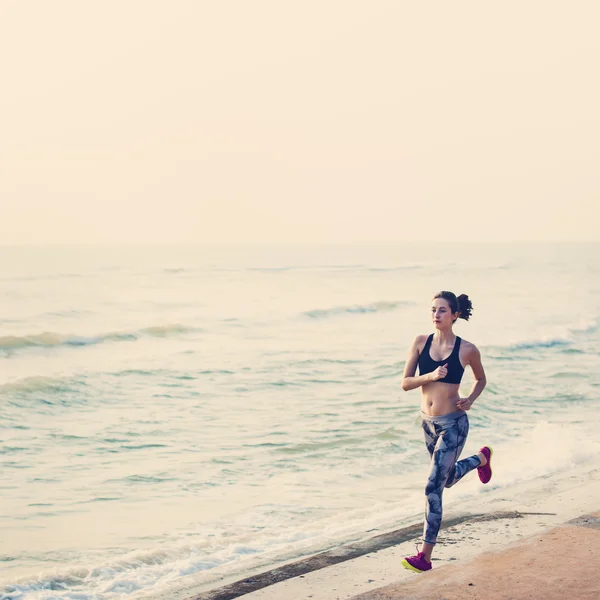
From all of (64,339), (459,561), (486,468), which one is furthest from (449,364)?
(64,339)

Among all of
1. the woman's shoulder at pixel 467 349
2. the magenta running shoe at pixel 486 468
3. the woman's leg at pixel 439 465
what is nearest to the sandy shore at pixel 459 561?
the woman's leg at pixel 439 465

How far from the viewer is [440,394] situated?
5504 millimetres

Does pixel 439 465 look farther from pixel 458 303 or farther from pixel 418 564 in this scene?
pixel 458 303

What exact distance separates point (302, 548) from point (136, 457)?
5.72 m

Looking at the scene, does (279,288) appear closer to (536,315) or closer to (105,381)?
(536,315)

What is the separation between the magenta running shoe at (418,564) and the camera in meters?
5.46

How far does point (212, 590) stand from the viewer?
5602 millimetres

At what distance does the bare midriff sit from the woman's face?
13.9 inches

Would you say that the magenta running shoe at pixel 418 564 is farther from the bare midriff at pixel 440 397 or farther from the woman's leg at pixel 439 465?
the bare midriff at pixel 440 397

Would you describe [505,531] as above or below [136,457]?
above

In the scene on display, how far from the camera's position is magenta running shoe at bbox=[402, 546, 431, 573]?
5.46m

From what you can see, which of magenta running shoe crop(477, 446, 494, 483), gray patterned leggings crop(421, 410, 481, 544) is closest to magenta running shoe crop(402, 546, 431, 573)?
gray patterned leggings crop(421, 410, 481, 544)

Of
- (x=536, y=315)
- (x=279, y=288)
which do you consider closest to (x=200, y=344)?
(x=536, y=315)

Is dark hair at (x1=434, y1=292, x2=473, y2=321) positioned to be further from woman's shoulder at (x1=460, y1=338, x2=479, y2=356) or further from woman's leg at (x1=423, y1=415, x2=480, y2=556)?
woman's leg at (x1=423, y1=415, x2=480, y2=556)
